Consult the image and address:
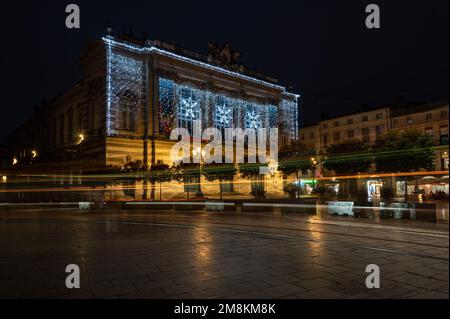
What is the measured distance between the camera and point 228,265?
7.35 metres

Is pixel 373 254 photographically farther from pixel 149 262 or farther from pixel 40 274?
pixel 40 274

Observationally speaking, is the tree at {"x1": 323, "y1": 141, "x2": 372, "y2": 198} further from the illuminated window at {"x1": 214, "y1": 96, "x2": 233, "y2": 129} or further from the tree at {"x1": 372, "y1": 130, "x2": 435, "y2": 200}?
the illuminated window at {"x1": 214, "y1": 96, "x2": 233, "y2": 129}

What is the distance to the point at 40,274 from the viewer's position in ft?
22.1

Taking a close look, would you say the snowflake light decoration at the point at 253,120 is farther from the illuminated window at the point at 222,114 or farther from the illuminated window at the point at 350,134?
the illuminated window at the point at 350,134

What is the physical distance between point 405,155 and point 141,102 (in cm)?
3293

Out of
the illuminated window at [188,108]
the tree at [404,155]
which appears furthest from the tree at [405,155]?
the illuminated window at [188,108]

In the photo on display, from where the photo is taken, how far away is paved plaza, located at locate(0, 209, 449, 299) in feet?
18.0

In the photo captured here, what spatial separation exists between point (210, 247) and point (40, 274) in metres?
4.31

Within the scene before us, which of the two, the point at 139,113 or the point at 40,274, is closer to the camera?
the point at 40,274

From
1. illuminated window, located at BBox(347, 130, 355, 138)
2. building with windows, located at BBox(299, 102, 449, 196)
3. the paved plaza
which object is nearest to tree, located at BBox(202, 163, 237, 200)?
building with windows, located at BBox(299, 102, 449, 196)

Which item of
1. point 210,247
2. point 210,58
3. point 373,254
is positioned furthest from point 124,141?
point 373,254

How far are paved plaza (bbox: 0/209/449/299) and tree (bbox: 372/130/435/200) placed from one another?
17081 millimetres

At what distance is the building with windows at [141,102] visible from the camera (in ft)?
143

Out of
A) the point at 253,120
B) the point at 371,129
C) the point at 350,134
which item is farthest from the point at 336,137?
the point at 253,120
